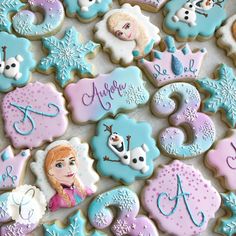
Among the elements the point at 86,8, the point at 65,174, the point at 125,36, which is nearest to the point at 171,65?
the point at 125,36

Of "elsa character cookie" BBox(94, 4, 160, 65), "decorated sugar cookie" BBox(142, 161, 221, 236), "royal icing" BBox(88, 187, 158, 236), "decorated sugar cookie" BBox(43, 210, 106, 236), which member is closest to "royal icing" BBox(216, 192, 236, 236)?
"decorated sugar cookie" BBox(142, 161, 221, 236)

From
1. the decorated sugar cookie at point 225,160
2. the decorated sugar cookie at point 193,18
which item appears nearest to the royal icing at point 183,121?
the decorated sugar cookie at point 225,160

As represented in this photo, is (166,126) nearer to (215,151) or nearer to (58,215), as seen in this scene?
(215,151)

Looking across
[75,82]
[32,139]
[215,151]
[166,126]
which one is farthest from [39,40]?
[215,151]

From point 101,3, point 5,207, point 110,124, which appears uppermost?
point 101,3

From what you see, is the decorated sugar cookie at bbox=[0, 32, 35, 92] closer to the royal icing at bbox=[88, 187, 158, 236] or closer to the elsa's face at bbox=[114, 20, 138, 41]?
the elsa's face at bbox=[114, 20, 138, 41]
